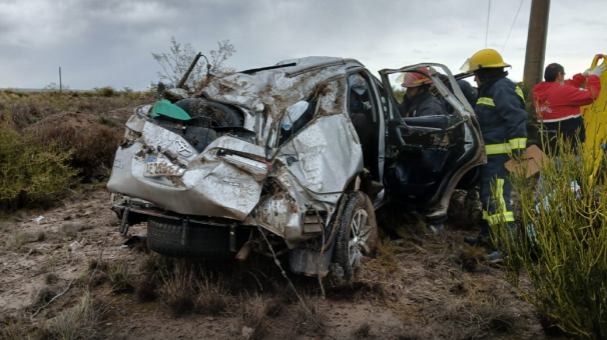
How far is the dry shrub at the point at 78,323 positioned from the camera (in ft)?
10.4

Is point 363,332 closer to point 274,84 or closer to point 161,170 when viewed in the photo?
point 161,170

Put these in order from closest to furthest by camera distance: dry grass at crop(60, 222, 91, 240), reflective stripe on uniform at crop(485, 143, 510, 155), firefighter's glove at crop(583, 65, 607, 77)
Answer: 1. reflective stripe on uniform at crop(485, 143, 510, 155)
2. dry grass at crop(60, 222, 91, 240)
3. firefighter's glove at crop(583, 65, 607, 77)

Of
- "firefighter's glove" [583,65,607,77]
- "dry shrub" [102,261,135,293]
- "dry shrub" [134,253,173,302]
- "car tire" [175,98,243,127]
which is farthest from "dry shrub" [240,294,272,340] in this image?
"firefighter's glove" [583,65,607,77]

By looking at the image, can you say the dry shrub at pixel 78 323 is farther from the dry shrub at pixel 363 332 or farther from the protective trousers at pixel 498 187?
the protective trousers at pixel 498 187

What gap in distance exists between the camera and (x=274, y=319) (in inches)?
137

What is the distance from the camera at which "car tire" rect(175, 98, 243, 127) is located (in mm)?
3917

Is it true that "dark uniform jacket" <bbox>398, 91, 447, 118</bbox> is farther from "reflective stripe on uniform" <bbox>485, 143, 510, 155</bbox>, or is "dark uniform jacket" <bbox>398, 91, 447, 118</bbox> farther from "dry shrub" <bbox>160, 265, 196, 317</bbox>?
"dry shrub" <bbox>160, 265, 196, 317</bbox>

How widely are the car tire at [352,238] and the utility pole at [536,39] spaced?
8.13 meters

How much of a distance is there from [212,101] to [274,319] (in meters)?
1.85

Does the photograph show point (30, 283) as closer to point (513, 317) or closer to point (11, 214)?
point (11, 214)

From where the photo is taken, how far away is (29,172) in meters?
6.90

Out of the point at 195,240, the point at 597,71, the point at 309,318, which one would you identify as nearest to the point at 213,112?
the point at 195,240

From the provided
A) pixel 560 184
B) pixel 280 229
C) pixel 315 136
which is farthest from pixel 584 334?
pixel 315 136

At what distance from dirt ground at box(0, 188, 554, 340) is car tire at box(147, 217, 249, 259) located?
9.5 inches
